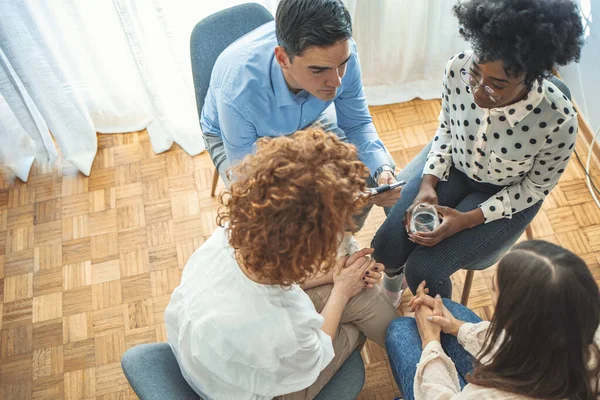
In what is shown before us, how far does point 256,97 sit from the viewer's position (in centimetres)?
170

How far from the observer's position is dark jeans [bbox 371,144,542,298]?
1.72 meters

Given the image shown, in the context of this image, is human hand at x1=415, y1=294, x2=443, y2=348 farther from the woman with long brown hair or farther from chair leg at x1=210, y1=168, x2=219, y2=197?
chair leg at x1=210, y1=168, x2=219, y2=197

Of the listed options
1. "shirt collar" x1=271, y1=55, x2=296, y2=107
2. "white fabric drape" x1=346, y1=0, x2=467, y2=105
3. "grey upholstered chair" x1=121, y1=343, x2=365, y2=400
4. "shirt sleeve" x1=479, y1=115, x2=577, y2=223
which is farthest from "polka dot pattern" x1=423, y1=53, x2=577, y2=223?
"white fabric drape" x1=346, y1=0, x2=467, y2=105

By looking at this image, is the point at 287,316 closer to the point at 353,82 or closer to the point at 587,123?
the point at 353,82

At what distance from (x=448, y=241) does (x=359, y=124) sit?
0.50 m

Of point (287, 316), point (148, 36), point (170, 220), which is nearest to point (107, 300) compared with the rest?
point (170, 220)

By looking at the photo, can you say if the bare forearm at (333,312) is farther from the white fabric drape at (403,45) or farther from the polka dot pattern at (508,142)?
the white fabric drape at (403,45)

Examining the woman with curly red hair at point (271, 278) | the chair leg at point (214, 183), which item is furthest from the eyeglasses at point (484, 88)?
the chair leg at point (214, 183)

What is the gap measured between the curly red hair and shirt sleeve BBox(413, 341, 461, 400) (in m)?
0.38

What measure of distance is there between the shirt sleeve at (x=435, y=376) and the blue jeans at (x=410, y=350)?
0.16 ft

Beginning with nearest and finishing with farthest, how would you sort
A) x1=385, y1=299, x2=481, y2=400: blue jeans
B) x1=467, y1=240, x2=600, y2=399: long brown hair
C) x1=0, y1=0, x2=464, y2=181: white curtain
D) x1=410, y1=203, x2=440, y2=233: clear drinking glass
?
1. x1=467, y1=240, x2=600, y2=399: long brown hair
2. x1=385, y1=299, x2=481, y2=400: blue jeans
3. x1=410, y1=203, x2=440, y2=233: clear drinking glass
4. x1=0, y1=0, x2=464, y2=181: white curtain

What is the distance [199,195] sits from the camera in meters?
2.60

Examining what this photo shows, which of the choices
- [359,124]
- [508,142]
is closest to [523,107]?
[508,142]

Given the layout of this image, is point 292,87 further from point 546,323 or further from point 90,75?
point 90,75
